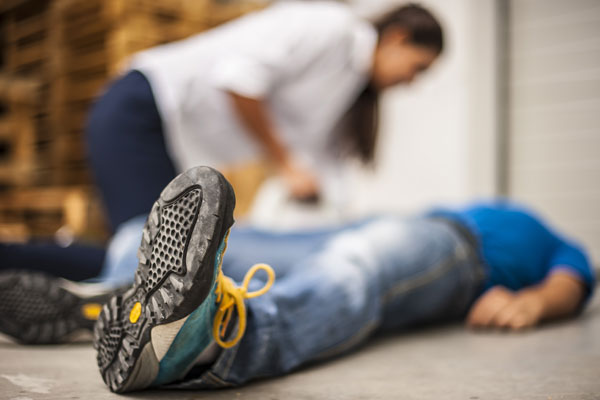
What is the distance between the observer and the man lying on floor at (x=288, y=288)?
28.3 inches

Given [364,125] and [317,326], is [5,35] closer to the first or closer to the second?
[364,125]

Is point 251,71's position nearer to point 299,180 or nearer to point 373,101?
point 299,180

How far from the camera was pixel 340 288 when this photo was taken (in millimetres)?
1027

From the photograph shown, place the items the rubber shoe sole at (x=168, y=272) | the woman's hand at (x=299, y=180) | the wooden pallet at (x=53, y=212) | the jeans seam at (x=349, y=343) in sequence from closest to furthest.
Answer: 1. the rubber shoe sole at (x=168, y=272)
2. the jeans seam at (x=349, y=343)
3. the woman's hand at (x=299, y=180)
4. the wooden pallet at (x=53, y=212)

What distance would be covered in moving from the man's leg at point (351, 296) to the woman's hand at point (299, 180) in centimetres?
52

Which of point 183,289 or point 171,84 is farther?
point 171,84


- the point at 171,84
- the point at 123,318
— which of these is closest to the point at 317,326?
the point at 123,318

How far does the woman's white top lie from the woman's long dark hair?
3.4 inches

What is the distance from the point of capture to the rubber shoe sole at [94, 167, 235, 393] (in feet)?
2.28

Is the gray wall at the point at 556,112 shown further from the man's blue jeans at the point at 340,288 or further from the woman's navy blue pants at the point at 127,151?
the woman's navy blue pants at the point at 127,151

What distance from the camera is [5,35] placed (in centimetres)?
330

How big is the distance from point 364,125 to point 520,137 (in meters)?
1.84

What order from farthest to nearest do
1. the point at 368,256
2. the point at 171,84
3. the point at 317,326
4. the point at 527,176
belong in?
the point at 527,176 < the point at 171,84 < the point at 368,256 < the point at 317,326

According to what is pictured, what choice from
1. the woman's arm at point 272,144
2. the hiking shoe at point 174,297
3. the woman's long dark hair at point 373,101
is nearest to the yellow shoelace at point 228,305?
the hiking shoe at point 174,297
